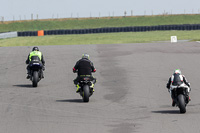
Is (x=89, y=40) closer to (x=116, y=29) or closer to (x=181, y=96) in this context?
(x=116, y=29)

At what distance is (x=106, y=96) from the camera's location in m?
19.1

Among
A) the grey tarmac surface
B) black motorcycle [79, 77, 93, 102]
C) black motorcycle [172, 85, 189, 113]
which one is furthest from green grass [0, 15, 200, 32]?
black motorcycle [172, 85, 189, 113]

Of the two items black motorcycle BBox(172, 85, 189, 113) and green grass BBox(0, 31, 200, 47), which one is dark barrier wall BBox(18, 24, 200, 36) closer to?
green grass BBox(0, 31, 200, 47)

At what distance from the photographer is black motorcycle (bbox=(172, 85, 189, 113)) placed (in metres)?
14.2

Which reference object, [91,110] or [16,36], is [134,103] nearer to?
[91,110]

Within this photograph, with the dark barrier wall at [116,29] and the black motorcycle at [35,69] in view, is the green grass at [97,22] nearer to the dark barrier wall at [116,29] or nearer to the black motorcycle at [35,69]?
the dark barrier wall at [116,29]

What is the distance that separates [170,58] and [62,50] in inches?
373

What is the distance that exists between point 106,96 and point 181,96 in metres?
5.24

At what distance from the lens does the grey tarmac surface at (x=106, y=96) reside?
13.1 metres

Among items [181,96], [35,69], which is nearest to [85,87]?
[181,96]

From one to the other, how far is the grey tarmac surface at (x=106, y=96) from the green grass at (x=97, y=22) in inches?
3253

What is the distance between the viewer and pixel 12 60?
33.7 m

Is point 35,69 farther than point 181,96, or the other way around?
point 35,69

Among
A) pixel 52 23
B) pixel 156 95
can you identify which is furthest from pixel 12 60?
pixel 52 23
